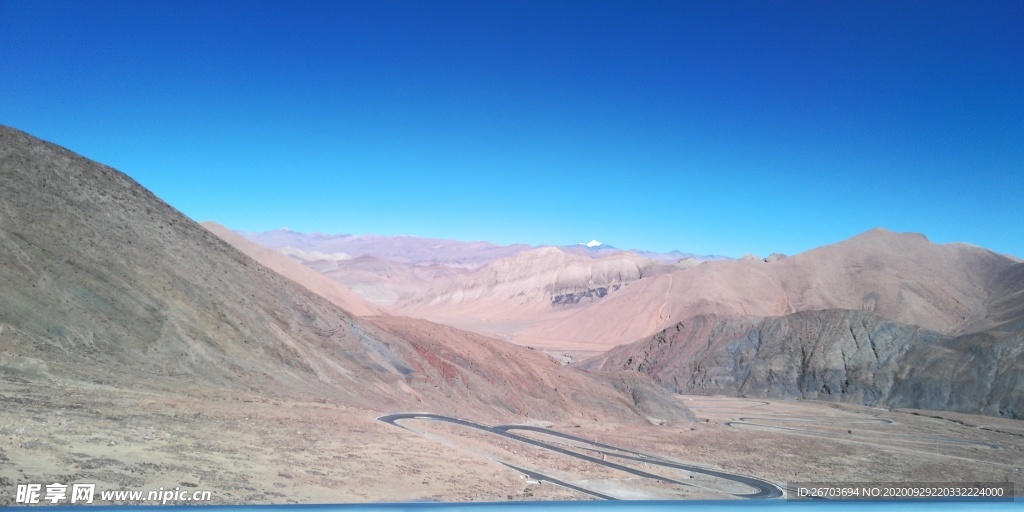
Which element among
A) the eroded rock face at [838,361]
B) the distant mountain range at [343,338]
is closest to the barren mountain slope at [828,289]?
the distant mountain range at [343,338]

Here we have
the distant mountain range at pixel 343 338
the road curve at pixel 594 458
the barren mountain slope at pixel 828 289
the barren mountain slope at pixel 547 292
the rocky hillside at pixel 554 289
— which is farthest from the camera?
the rocky hillside at pixel 554 289

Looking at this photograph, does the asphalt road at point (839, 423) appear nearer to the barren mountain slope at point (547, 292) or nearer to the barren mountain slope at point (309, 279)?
the barren mountain slope at point (309, 279)

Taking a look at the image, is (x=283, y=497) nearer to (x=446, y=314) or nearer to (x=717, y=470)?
(x=717, y=470)

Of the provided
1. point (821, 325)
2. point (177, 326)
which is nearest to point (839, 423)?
point (821, 325)

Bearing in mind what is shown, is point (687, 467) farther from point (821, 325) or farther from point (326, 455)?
point (821, 325)

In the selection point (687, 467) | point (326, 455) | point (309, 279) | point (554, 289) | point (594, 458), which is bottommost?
point (687, 467)

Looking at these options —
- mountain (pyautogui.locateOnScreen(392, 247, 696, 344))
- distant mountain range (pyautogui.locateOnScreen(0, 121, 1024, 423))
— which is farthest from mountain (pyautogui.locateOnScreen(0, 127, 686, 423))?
mountain (pyautogui.locateOnScreen(392, 247, 696, 344))

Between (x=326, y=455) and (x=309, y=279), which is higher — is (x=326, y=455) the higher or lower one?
the lower one

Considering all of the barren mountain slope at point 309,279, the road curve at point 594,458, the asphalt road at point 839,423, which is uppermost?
the barren mountain slope at point 309,279
